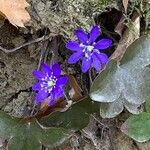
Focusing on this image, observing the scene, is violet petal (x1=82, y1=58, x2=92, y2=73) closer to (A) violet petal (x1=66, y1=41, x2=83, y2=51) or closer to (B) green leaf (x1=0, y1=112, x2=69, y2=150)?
(A) violet petal (x1=66, y1=41, x2=83, y2=51)

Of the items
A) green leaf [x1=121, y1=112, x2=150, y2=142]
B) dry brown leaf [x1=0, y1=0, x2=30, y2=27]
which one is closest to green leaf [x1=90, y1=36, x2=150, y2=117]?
green leaf [x1=121, y1=112, x2=150, y2=142]

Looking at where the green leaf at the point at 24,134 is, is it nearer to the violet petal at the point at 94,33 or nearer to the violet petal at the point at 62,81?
the violet petal at the point at 62,81

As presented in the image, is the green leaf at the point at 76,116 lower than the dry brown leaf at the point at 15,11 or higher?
lower

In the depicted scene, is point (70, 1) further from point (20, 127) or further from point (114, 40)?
point (20, 127)

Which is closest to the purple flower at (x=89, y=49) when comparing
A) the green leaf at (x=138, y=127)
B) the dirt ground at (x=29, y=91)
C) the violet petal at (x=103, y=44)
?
the violet petal at (x=103, y=44)

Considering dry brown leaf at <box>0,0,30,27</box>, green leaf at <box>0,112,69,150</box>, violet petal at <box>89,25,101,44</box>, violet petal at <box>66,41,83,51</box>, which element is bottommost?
green leaf at <box>0,112,69,150</box>

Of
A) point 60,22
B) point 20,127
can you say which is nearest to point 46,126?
point 20,127
